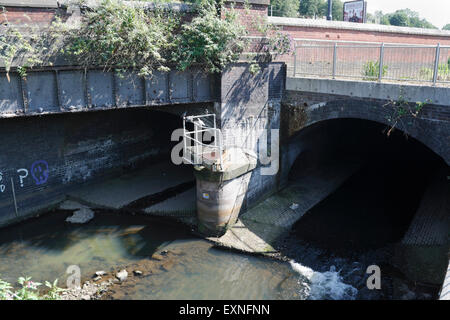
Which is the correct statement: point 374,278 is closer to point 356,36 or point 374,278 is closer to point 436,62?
point 436,62

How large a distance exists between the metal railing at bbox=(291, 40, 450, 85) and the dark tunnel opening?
1869 mm

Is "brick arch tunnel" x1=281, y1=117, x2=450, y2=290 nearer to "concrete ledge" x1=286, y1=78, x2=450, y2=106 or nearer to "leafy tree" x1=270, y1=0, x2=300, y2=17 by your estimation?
"concrete ledge" x1=286, y1=78, x2=450, y2=106

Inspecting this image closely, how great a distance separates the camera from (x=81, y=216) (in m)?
13.6

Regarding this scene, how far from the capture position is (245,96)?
1339cm

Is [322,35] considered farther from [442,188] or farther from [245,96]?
[442,188]

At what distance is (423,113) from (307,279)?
5732 millimetres

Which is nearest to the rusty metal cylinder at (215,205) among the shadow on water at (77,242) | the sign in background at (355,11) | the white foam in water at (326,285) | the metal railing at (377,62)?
the shadow on water at (77,242)

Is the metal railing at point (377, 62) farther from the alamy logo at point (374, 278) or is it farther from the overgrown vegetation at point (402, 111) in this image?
the alamy logo at point (374, 278)

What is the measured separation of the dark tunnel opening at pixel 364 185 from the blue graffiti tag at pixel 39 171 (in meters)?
9.72

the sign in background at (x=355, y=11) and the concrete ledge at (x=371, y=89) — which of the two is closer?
the concrete ledge at (x=371, y=89)

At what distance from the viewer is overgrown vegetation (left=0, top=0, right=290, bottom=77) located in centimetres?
996

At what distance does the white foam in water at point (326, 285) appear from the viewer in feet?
31.9
